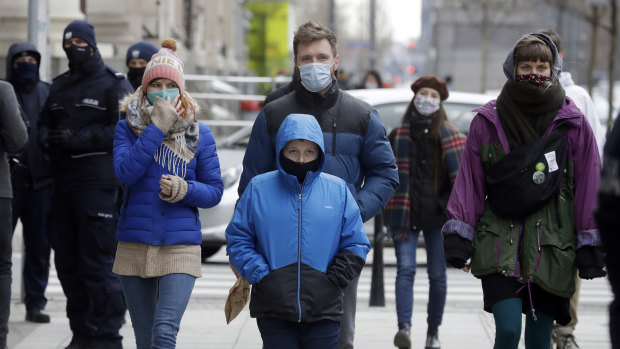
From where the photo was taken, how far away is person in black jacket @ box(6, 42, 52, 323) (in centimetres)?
844

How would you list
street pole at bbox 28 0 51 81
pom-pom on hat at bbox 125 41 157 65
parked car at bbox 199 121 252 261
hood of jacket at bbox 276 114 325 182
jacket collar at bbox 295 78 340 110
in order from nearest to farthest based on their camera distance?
hood of jacket at bbox 276 114 325 182 < jacket collar at bbox 295 78 340 110 < pom-pom on hat at bbox 125 41 157 65 < street pole at bbox 28 0 51 81 < parked car at bbox 199 121 252 261

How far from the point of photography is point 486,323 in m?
8.96

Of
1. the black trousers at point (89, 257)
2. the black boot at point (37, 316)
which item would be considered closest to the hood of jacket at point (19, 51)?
the black trousers at point (89, 257)

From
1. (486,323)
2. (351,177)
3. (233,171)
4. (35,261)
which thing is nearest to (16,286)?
(35,261)

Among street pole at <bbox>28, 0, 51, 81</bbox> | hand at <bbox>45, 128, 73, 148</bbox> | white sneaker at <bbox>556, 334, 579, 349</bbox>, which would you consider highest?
street pole at <bbox>28, 0, 51, 81</bbox>

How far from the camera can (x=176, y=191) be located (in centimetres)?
563

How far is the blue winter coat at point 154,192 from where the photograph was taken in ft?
18.7

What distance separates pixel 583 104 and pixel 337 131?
2239mm

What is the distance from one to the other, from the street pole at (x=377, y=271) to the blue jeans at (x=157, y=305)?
3.81 meters

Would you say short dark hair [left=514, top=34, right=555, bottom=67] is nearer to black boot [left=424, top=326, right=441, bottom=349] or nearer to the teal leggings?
the teal leggings

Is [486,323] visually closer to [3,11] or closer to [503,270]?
[503,270]

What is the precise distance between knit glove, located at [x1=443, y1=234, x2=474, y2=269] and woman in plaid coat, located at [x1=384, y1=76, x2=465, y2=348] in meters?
2.41

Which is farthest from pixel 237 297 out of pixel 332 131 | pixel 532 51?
pixel 532 51

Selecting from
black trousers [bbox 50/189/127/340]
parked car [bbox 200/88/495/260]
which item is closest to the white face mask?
A: black trousers [bbox 50/189/127/340]
